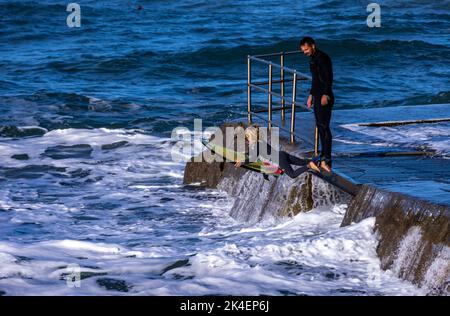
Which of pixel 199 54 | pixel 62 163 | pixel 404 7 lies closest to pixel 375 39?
pixel 199 54

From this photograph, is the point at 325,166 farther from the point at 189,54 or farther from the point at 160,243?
the point at 189,54

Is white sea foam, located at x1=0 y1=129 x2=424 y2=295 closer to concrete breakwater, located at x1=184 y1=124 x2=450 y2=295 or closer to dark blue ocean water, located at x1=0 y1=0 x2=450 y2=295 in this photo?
dark blue ocean water, located at x1=0 y1=0 x2=450 y2=295

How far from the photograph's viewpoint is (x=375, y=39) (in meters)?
33.8

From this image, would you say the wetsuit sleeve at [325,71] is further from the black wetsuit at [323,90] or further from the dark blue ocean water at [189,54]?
the dark blue ocean water at [189,54]

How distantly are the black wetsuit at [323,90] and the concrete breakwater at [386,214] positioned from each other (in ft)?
1.65

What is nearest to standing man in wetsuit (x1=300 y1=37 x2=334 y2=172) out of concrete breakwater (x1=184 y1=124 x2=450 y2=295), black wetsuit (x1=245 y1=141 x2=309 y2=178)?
black wetsuit (x1=245 y1=141 x2=309 y2=178)

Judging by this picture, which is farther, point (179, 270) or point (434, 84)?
point (434, 84)

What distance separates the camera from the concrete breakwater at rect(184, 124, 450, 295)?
30.8 ft

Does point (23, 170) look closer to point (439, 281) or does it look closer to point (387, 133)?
point (387, 133)

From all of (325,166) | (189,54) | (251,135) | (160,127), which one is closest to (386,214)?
(325,166)

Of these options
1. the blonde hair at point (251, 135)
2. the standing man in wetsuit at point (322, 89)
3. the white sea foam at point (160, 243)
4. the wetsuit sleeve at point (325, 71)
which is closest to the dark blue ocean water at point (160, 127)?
the white sea foam at point (160, 243)

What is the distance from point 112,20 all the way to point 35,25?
126 inches

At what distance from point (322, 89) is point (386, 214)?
190 centimetres

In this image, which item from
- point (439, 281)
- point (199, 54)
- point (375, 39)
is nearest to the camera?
point (439, 281)
